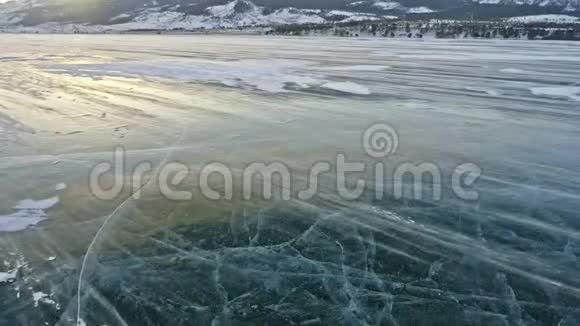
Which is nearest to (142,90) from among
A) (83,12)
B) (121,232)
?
(121,232)

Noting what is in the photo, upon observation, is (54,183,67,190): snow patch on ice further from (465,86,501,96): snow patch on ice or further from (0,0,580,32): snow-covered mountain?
(0,0,580,32): snow-covered mountain

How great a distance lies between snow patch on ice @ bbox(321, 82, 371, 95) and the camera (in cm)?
1234

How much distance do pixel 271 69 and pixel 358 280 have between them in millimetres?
14850

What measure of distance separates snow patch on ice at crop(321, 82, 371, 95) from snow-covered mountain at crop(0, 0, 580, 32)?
123m

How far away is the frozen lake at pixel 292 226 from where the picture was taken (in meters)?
3.48

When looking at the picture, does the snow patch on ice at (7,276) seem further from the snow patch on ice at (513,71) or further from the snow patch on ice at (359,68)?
the snow patch on ice at (513,71)

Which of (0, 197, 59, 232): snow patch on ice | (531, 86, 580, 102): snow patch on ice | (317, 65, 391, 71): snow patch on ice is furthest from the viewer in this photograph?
(317, 65, 391, 71): snow patch on ice

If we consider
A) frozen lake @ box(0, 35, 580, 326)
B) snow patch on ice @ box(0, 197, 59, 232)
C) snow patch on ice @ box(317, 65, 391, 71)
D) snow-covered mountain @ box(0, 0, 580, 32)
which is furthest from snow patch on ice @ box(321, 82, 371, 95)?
snow-covered mountain @ box(0, 0, 580, 32)

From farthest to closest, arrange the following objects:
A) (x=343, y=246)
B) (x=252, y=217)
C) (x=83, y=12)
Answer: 1. (x=83, y=12)
2. (x=252, y=217)
3. (x=343, y=246)

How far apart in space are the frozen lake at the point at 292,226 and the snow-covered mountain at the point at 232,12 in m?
128

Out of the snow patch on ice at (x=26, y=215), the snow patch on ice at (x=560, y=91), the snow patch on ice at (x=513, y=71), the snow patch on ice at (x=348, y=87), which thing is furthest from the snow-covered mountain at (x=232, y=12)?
the snow patch on ice at (x=26, y=215)

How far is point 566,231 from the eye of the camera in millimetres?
4520

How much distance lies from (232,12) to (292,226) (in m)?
147

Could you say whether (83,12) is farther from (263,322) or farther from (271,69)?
(263,322)
